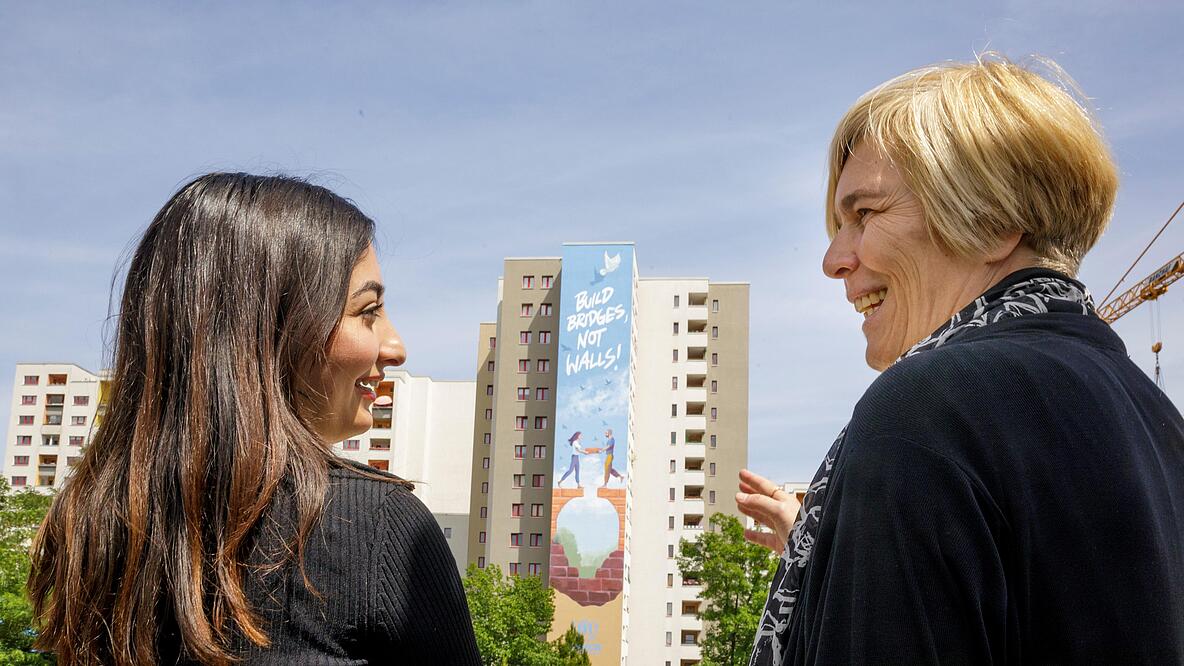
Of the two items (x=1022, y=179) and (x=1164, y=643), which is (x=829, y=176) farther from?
(x=1164, y=643)

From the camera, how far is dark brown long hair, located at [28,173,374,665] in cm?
198

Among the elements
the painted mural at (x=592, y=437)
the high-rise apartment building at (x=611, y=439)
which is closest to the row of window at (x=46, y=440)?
the high-rise apartment building at (x=611, y=439)

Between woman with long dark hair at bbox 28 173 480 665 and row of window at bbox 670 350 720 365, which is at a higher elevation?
row of window at bbox 670 350 720 365

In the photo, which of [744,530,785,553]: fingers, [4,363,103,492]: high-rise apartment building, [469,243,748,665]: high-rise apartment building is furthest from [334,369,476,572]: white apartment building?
[744,530,785,553]: fingers

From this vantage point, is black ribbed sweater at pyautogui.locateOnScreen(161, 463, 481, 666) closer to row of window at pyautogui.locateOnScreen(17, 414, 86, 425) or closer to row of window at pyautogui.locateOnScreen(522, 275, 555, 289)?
row of window at pyautogui.locateOnScreen(522, 275, 555, 289)

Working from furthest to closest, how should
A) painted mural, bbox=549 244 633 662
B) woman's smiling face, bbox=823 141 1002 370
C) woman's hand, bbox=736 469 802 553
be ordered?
1. painted mural, bbox=549 244 633 662
2. woman's hand, bbox=736 469 802 553
3. woman's smiling face, bbox=823 141 1002 370

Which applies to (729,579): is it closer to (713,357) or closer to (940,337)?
(713,357)

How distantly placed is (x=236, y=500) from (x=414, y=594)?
1.26 ft

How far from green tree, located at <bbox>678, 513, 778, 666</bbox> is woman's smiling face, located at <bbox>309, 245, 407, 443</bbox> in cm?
4333

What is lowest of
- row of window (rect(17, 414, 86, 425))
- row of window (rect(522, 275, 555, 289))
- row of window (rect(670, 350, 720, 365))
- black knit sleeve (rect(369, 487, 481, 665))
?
black knit sleeve (rect(369, 487, 481, 665))

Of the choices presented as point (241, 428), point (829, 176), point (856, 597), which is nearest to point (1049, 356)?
point (856, 597)

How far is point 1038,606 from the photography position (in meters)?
1.58

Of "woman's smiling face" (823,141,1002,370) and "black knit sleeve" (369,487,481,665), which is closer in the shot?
"black knit sleeve" (369,487,481,665)

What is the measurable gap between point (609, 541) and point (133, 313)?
69079 millimetres
